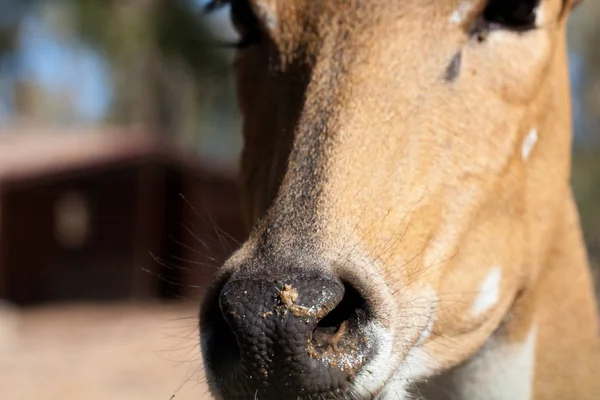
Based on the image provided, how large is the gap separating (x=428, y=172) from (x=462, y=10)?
579 mm

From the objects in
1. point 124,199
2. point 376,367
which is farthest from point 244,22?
point 124,199

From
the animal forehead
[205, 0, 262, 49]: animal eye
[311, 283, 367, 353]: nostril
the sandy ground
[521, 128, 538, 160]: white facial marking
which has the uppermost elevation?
the animal forehead

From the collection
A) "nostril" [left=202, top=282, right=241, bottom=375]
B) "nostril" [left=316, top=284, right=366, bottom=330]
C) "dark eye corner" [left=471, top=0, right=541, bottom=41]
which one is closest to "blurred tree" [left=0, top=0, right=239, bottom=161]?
"dark eye corner" [left=471, top=0, right=541, bottom=41]

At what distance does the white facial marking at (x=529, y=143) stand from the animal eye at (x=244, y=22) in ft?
3.58

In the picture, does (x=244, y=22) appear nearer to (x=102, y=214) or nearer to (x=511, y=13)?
(x=511, y=13)

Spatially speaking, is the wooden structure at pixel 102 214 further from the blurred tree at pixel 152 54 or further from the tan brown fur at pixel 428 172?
the tan brown fur at pixel 428 172

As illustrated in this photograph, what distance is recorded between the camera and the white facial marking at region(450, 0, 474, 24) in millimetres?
2732

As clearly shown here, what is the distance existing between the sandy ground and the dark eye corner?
15.5 ft

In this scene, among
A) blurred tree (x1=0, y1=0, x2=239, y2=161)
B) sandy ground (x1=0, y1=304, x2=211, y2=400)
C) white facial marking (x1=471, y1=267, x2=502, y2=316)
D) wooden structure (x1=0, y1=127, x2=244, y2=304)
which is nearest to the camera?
white facial marking (x1=471, y1=267, x2=502, y2=316)

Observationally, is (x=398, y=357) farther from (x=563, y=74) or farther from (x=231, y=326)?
(x=563, y=74)

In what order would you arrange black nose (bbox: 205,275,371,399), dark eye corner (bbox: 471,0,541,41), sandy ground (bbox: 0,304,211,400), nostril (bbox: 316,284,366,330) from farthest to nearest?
sandy ground (bbox: 0,304,211,400)
dark eye corner (bbox: 471,0,541,41)
nostril (bbox: 316,284,366,330)
black nose (bbox: 205,275,371,399)

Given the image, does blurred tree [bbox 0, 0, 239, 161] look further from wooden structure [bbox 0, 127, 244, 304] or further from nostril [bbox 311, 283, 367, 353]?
nostril [bbox 311, 283, 367, 353]

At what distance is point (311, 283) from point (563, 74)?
5.53 ft

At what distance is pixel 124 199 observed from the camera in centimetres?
1936
